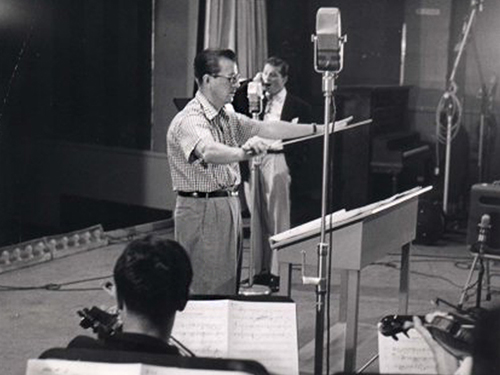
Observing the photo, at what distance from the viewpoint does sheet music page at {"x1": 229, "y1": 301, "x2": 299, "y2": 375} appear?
2.82 m

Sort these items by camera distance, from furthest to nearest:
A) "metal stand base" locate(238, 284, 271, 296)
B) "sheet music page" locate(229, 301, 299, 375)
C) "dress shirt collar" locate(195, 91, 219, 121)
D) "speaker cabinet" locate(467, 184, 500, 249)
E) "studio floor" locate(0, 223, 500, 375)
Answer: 1. "speaker cabinet" locate(467, 184, 500, 249)
2. "metal stand base" locate(238, 284, 271, 296)
3. "studio floor" locate(0, 223, 500, 375)
4. "dress shirt collar" locate(195, 91, 219, 121)
5. "sheet music page" locate(229, 301, 299, 375)

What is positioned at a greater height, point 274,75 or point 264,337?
point 274,75

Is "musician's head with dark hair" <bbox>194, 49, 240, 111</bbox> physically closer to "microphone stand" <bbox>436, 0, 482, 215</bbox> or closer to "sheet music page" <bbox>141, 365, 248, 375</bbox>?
"sheet music page" <bbox>141, 365, 248, 375</bbox>

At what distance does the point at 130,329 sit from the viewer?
2342 mm

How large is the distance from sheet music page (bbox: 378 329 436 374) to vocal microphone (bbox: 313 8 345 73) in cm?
106

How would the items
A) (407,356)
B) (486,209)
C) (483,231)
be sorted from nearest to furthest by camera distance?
(407,356)
(483,231)
(486,209)

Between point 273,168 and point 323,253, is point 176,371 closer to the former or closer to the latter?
point 323,253

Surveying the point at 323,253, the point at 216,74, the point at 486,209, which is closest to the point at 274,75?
the point at 486,209

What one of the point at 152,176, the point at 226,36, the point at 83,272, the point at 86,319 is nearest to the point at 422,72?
the point at 226,36

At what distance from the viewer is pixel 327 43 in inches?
135

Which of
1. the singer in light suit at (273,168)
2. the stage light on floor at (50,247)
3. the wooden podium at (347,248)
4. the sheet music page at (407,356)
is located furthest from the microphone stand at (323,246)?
the stage light on floor at (50,247)

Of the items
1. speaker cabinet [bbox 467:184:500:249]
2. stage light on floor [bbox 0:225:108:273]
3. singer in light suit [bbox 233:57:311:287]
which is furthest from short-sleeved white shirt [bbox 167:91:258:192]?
stage light on floor [bbox 0:225:108:273]

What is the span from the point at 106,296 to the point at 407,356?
333cm

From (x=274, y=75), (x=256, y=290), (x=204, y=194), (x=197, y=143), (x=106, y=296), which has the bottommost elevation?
(x=106, y=296)
